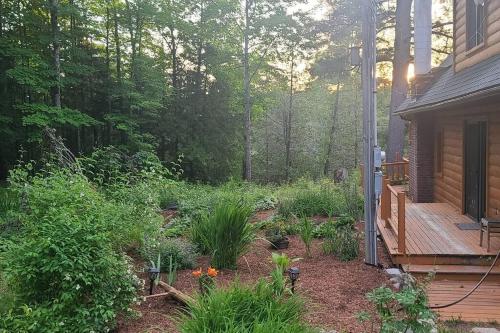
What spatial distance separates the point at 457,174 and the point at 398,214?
4.08 metres

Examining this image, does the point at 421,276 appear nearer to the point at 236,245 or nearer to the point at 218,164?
the point at 236,245

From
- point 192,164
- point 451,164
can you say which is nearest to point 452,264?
point 451,164

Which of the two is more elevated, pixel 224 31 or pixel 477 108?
pixel 224 31

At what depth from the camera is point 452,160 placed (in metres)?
9.83

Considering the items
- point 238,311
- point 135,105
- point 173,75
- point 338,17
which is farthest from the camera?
point 173,75

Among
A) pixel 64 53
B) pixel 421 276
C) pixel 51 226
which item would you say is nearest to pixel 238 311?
pixel 51 226

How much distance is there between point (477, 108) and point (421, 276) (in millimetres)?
3587

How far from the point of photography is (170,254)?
5.97 metres

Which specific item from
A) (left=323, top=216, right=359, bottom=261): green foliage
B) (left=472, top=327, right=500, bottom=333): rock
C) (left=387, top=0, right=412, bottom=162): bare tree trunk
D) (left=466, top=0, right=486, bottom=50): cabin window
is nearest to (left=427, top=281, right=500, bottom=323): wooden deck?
(left=472, top=327, right=500, bottom=333): rock

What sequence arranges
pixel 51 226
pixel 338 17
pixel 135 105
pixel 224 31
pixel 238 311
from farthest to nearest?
pixel 224 31 → pixel 135 105 → pixel 338 17 → pixel 51 226 → pixel 238 311

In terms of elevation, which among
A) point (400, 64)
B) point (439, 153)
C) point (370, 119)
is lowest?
point (439, 153)

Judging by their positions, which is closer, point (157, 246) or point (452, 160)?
point (157, 246)

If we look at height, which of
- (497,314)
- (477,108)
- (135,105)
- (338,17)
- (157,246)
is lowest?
(497,314)

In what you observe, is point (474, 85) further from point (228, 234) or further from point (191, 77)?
point (191, 77)
